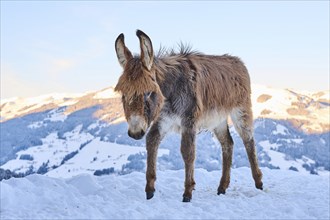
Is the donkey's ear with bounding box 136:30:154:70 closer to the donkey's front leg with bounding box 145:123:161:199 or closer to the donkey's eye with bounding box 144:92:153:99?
the donkey's eye with bounding box 144:92:153:99

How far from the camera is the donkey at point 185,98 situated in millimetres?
8156

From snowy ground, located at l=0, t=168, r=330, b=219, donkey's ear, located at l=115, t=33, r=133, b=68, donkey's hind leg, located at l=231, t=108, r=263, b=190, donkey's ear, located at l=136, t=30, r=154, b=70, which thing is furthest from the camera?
donkey's hind leg, located at l=231, t=108, r=263, b=190

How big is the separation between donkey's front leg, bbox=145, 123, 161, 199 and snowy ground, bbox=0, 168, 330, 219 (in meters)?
0.26

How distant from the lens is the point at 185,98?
367 inches

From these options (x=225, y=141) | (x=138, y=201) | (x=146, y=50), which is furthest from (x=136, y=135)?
(x=225, y=141)

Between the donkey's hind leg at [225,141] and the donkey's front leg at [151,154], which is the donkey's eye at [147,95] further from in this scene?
the donkey's hind leg at [225,141]

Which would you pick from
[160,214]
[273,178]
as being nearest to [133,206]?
[160,214]

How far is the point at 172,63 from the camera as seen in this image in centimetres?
967

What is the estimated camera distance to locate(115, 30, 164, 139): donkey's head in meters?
7.91

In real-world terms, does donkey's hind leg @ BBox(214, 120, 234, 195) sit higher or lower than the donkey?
lower

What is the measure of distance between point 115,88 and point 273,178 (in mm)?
8537

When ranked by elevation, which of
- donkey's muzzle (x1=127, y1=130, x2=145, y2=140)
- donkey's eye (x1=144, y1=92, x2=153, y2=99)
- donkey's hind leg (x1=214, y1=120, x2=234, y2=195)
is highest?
donkey's eye (x1=144, y1=92, x2=153, y2=99)

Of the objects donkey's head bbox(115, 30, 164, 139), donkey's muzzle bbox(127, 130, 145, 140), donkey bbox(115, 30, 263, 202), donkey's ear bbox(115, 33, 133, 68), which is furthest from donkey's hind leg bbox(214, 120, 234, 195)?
donkey's muzzle bbox(127, 130, 145, 140)

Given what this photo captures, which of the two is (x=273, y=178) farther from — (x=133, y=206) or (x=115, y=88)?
(x=115, y=88)
